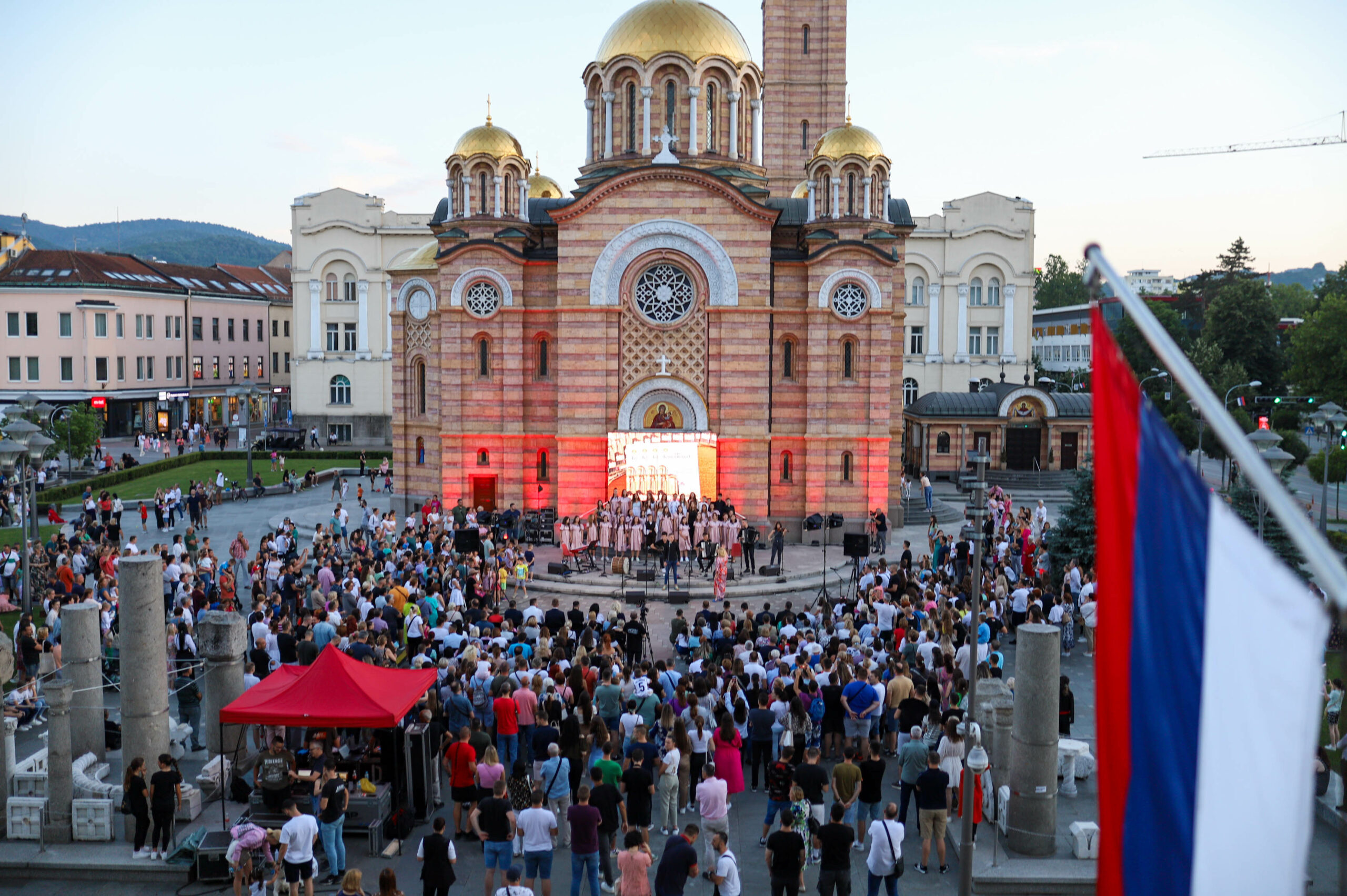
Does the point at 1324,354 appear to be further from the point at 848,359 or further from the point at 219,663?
the point at 219,663

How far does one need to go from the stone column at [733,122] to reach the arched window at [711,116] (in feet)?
1.42

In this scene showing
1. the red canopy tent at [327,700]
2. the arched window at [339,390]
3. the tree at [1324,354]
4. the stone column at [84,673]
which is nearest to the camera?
the red canopy tent at [327,700]

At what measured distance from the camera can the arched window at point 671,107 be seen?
33.3 meters

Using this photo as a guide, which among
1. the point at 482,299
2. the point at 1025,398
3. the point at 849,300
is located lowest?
the point at 1025,398

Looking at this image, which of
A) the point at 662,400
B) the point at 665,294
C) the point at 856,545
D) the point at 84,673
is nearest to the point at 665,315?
the point at 665,294

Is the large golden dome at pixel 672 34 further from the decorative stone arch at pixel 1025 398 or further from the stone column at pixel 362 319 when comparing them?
the stone column at pixel 362 319

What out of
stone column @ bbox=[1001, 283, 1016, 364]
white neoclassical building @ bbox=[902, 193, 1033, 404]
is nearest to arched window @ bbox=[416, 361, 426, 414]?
white neoclassical building @ bbox=[902, 193, 1033, 404]

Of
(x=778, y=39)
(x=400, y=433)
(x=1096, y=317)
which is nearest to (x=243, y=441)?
(x=400, y=433)

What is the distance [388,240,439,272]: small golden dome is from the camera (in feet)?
114

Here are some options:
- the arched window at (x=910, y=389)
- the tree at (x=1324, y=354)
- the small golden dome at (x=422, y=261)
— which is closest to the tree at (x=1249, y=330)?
the tree at (x=1324, y=354)

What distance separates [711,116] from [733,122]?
754mm

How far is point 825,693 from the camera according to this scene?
14.3 metres

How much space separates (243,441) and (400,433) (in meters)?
29.2

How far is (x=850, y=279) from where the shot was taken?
30.9 meters
